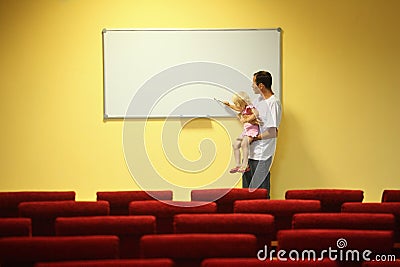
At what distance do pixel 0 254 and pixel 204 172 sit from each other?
3.99m

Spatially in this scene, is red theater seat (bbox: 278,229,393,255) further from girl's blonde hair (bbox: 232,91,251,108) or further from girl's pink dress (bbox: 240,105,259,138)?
girl's blonde hair (bbox: 232,91,251,108)

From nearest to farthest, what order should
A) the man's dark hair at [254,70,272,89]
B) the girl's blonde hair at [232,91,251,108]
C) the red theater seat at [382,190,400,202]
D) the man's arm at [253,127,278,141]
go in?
the red theater seat at [382,190,400,202], the man's dark hair at [254,70,272,89], the man's arm at [253,127,278,141], the girl's blonde hair at [232,91,251,108]

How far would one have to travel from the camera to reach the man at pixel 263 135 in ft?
22.1

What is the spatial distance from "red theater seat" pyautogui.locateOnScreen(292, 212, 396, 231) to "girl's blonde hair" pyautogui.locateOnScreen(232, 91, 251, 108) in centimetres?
303

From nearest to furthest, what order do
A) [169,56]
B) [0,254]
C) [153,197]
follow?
[0,254] < [153,197] < [169,56]

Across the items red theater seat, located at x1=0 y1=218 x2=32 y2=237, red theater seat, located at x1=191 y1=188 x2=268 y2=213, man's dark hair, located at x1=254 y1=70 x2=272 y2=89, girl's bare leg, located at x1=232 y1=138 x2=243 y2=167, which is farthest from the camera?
girl's bare leg, located at x1=232 y1=138 x2=243 y2=167

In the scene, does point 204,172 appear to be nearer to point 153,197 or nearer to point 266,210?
point 153,197

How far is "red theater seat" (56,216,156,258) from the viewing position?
4.23 metres

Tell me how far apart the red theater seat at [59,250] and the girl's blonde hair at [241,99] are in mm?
3758

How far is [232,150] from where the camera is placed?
7.54 m

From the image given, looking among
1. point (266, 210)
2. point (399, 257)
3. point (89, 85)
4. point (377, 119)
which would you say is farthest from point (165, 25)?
point (399, 257)

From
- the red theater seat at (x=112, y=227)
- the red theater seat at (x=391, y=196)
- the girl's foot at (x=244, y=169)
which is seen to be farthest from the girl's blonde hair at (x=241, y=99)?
the red theater seat at (x=112, y=227)

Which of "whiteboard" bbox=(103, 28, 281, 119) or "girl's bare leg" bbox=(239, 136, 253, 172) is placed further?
"whiteboard" bbox=(103, 28, 281, 119)

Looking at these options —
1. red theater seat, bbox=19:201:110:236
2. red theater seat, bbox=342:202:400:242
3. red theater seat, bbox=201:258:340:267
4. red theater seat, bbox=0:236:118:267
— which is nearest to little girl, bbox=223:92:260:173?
red theater seat, bbox=342:202:400:242
